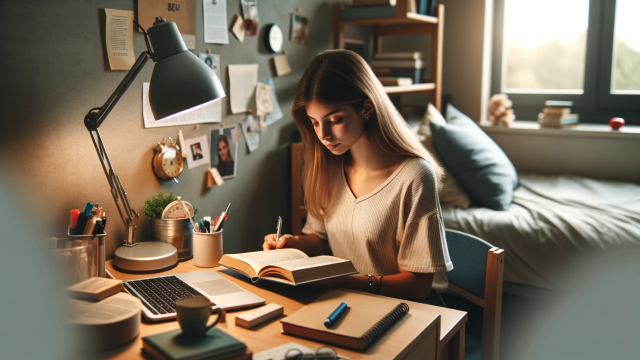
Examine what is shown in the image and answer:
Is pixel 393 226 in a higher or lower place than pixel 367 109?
lower

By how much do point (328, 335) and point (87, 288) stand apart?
0.45m

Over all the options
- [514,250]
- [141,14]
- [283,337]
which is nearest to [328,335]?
[283,337]

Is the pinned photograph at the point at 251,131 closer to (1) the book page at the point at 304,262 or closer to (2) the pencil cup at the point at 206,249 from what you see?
(2) the pencil cup at the point at 206,249

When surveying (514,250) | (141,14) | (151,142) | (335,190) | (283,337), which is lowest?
(514,250)

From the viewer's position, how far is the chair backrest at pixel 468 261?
1329 mm

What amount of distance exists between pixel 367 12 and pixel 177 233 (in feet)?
4.71

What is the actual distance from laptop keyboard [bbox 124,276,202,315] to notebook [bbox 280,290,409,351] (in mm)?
257

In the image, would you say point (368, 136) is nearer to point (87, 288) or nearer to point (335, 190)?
point (335, 190)

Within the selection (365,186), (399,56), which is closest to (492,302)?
(365,186)

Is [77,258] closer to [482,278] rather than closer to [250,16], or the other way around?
[482,278]

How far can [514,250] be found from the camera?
84.7 inches

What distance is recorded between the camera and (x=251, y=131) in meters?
1.93

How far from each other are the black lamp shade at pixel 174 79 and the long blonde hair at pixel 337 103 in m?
0.29

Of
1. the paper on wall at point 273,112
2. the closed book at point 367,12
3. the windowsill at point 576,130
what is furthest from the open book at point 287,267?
the windowsill at point 576,130
